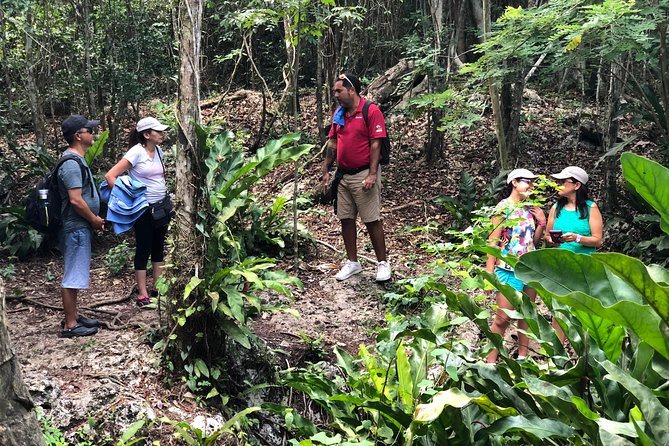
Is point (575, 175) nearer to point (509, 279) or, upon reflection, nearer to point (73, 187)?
point (509, 279)

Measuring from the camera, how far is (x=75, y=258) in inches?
183

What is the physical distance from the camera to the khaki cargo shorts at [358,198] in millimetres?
6000

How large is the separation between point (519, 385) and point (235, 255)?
2.76 meters

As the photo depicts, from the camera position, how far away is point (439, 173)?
32.8 ft

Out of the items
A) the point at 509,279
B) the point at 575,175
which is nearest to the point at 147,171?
the point at 509,279

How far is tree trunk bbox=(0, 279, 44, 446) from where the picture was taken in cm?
182

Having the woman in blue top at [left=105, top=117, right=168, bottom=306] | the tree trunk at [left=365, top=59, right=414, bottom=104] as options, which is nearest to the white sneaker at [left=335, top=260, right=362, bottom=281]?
the woman in blue top at [left=105, top=117, right=168, bottom=306]

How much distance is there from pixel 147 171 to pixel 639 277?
4.32 m

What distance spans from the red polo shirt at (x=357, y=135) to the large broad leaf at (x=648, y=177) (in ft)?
12.4

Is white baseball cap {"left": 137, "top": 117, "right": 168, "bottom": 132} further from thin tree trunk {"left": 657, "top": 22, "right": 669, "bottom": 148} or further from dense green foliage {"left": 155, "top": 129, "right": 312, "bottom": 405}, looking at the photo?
thin tree trunk {"left": 657, "top": 22, "right": 669, "bottom": 148}

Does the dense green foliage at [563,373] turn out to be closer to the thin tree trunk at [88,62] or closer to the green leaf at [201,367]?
the green leaf at [201,367]

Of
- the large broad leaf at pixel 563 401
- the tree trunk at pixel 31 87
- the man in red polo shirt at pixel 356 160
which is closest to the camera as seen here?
the large broad leaf at pixel 563 401

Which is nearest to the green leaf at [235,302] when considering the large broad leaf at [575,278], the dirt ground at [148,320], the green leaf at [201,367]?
the green leaf at [201,367]

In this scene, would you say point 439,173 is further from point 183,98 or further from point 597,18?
point 183,98
